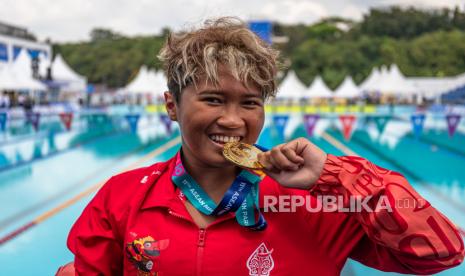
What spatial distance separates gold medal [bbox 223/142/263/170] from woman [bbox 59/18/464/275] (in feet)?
0.10

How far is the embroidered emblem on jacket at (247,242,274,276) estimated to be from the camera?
1376 millimetres

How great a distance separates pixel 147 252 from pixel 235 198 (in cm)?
32

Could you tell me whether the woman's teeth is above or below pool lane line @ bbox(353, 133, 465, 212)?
above

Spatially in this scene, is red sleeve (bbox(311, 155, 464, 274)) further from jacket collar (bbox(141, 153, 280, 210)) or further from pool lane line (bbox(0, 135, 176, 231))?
pool lane line (bbox(0, 135, 176, 231))

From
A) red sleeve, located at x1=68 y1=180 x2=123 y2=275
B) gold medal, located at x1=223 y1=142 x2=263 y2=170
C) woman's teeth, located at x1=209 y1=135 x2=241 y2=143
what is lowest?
red sleeve, located at x1=68 y1=180 x2=123 y2=275

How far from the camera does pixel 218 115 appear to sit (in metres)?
1.36

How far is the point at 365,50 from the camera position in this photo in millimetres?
60188

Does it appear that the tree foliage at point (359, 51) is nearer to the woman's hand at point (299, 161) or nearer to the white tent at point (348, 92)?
the white tent at point (348, 92)

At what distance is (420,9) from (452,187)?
72.3 meters

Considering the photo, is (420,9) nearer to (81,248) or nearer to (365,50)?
(365,50)

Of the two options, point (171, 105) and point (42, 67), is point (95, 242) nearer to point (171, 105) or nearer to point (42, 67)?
point (171, 105)

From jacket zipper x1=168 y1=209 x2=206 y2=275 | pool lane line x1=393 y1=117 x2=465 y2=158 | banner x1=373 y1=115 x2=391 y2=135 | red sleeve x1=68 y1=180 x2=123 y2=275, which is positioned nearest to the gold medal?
jacket zipper x1=168 y1=209 x2=206 y2=275

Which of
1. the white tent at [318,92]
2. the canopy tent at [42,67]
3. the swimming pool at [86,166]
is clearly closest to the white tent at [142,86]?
the canopy tent at [42,67]

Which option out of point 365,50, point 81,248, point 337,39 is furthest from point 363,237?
point 337,39
